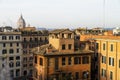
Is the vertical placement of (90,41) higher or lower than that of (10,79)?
higher

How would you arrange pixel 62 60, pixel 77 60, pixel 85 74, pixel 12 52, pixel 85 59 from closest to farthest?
pixel 62 60 < pixel 77 60 < pixel 85 59 < pixel 85 74 < pixel 12 52

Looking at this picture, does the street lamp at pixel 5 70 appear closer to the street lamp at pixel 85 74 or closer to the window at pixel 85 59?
the street lamp at pixel 85 74

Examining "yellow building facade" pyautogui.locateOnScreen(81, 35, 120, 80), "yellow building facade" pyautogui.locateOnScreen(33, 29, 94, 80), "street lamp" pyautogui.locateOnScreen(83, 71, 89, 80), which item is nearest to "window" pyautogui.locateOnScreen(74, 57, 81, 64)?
"yellow building facade" pyautogui.locateOnScreen(33, 29, 94, 80)

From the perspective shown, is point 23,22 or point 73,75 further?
point 23,22

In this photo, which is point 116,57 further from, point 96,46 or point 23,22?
point 23,22

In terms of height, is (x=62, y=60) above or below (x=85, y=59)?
above

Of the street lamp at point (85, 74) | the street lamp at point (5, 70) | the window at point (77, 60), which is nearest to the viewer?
the window at point (77, 60)

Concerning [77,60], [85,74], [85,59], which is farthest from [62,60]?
[85,74]

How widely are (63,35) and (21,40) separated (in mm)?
36919

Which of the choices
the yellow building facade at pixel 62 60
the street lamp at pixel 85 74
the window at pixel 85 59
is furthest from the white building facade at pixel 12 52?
the street lamp at pixel 85 74

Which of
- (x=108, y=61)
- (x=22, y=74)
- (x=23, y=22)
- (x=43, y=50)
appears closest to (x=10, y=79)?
(x=22, y=74)

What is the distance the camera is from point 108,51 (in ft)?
214

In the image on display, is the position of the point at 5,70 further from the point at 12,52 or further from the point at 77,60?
the point at 77,60

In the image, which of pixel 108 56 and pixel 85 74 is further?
pixel 85 74
